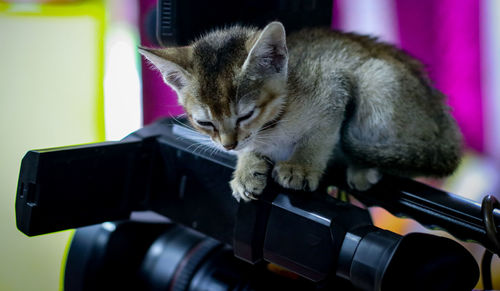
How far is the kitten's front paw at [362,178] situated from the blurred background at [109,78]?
18.5 inches

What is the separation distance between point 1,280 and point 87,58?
0.62 m

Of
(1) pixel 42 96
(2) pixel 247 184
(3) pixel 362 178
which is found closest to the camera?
(2) pixel 247 184

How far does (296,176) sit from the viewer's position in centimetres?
66

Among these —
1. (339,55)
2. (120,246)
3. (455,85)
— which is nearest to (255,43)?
(339,55)

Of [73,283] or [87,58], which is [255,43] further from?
[87,58]

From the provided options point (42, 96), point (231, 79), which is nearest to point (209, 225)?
point (231, 79)

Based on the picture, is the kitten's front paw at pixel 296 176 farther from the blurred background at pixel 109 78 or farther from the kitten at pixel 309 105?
the blurred background at pixel 109 78

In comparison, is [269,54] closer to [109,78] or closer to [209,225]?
[209,225]

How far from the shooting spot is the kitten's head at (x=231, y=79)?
66cm

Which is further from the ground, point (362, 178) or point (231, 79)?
point (231, 79)

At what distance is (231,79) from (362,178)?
0.22 metres

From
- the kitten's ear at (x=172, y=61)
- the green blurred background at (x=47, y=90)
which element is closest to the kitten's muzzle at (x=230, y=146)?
the kitten's ear at (x=172, y=61)

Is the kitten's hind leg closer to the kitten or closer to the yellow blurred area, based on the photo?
the kitten

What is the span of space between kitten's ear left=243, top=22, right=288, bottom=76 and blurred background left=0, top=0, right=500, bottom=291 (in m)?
0.54
